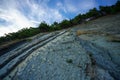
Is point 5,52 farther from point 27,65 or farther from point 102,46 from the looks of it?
point 102,46

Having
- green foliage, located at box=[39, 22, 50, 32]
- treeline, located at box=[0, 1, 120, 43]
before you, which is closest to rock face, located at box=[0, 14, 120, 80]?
A: treeline, located at box=[0, 1, 120, 43]

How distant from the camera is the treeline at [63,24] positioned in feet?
50.2

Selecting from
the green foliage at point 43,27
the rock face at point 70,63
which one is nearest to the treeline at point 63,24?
the green foliage at point 43,27

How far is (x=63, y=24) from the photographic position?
1959 centimetres

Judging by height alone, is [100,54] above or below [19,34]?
below

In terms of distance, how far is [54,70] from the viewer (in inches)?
251

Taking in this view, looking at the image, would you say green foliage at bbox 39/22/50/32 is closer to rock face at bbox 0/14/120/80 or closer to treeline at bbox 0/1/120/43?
treeline at bbox 0/1/120/43

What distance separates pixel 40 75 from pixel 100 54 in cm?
366

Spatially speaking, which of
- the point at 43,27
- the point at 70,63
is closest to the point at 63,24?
the point at 43,27

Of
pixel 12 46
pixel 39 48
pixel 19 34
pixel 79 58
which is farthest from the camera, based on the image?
pixel 19 34

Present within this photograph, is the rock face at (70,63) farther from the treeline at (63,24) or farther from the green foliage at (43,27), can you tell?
the green foliage at (43,27)

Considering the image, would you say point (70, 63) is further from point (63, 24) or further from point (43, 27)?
point (63, 24)

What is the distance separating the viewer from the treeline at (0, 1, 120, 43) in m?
15.3

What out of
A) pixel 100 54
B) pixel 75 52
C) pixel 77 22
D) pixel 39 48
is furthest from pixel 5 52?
pixel 77 22
